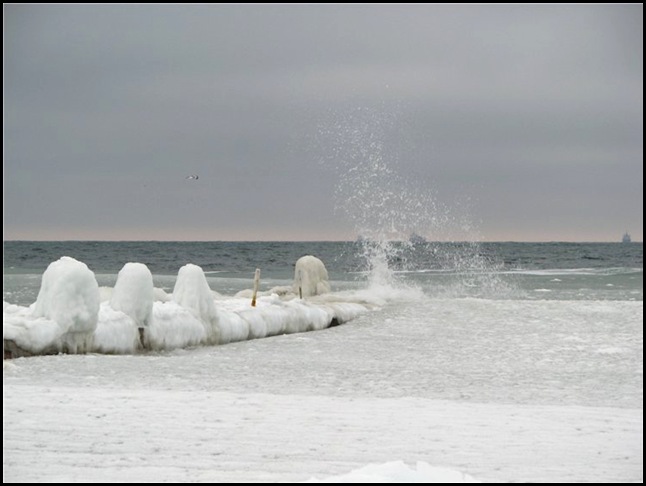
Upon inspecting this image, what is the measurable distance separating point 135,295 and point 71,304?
1.08m

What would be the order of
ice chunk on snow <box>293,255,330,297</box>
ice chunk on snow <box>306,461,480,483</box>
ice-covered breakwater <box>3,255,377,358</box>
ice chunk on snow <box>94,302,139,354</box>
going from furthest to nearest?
ice chunk on snow <box>293,255,330,297</box>, ice chunk on snow <box>94,302,139,354</box>, ice-covered breakwater <box>3,255,377,358</box>, ice chunk on snow <box>306,461,480,483</box>

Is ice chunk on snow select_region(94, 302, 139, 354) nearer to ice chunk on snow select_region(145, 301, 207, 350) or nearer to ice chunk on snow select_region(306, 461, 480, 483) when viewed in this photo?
ice chunk on snow select_region(145, 301, 207, 350)

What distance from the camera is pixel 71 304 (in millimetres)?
10430

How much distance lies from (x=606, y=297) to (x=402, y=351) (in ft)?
42.7

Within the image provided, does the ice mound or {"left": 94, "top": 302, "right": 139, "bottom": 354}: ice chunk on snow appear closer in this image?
the ice mound

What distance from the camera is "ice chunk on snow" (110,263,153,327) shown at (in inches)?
445

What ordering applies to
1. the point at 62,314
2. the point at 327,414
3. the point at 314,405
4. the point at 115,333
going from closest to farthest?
the point at 327,414 < the point at 314,405 < the point at 62,314 < the point at 115,333

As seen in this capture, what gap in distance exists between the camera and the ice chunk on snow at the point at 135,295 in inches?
445

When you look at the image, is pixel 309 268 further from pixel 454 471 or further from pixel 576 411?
pixel 454 471

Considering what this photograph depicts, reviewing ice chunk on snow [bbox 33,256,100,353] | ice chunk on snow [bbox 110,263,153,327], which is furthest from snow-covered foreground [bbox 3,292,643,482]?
ice chunk on snow [bbox 110,263,153,327]

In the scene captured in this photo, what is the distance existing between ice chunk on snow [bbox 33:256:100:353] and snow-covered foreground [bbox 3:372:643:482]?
2675mm

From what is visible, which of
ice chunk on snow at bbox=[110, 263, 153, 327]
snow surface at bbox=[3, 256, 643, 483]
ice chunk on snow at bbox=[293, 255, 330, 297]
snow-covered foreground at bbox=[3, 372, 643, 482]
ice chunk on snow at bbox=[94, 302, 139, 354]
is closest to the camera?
snow-covered foreground at bbox=[3, 372, 643, 482]

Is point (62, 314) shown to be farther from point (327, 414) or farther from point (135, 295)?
point (327, 414)

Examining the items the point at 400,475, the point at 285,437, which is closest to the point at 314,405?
the point at 285,437
